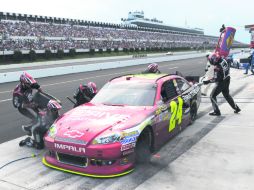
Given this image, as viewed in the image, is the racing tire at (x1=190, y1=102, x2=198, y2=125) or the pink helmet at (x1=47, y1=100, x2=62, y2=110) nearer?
the pink helmet at (x1=47, y1=100, x2=62, y2=110)

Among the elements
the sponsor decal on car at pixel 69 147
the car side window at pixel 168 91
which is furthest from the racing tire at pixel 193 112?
the sponsor decal on car at pixel 69 147

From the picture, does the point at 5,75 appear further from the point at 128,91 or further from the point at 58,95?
the point at 128,91

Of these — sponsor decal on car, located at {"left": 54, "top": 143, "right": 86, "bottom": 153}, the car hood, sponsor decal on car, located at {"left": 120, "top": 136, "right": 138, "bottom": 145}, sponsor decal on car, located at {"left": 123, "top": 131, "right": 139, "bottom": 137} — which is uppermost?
the car hood

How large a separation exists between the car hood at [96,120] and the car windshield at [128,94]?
0.24 metres

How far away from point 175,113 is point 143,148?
1536mm

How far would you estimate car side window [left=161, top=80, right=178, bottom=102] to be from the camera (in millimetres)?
5945

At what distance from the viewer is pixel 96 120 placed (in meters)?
4.89

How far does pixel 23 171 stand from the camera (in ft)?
16.1

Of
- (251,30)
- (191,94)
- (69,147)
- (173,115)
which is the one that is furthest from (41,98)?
(251,30)

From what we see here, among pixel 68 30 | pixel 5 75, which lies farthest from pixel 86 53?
pixel 5 75

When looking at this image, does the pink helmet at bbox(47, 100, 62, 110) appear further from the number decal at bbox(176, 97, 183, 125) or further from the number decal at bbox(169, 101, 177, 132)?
the number decal at bbox(176, 97, 183, 125)

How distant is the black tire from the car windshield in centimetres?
72

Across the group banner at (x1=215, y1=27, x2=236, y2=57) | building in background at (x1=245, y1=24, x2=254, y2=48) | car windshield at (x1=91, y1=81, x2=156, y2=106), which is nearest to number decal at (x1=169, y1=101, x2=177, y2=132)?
car windshield at (x1=91, y1=81, x2=156, y2=106)

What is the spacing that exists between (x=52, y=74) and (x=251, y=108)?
17.3 m
